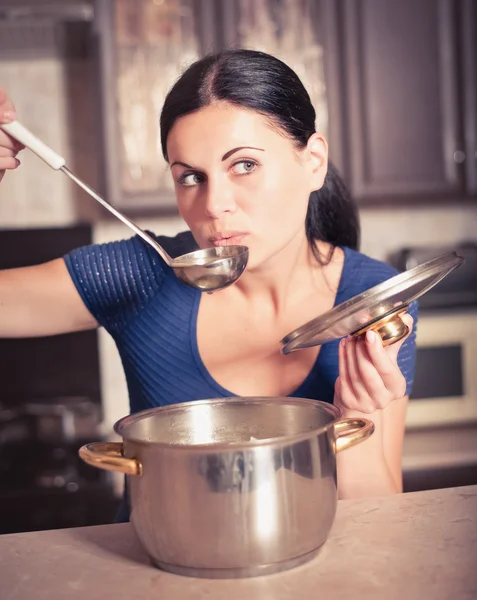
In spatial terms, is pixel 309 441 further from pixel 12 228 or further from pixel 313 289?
pixel 12 228

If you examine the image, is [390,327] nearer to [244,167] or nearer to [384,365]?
[384,365]

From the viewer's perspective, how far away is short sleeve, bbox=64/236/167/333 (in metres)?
1.30

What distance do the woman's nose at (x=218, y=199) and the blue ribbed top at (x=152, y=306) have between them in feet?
0.75

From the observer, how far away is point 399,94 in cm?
263

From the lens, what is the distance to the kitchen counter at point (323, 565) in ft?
2.15

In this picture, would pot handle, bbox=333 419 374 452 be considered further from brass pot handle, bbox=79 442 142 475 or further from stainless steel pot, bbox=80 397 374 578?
brass pot handle, bbox=79 442 142 475

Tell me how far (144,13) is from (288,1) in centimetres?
47

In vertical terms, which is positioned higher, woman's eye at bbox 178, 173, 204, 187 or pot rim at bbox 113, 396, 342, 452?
woman's eye at bbox 178, 173, 204, 187

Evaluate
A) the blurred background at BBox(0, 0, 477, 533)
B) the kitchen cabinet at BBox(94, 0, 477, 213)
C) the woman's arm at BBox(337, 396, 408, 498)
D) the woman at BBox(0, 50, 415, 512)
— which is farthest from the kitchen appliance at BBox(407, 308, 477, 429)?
the woman's arm at BBox(337, 396, 408, 498)

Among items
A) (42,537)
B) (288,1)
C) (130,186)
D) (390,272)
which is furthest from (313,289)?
(288,1)

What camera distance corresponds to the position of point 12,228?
2.81 meters

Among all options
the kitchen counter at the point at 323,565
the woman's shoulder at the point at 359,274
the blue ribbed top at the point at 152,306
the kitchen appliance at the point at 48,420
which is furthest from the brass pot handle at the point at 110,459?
Result: the kitchen appliance at the point at 48,420

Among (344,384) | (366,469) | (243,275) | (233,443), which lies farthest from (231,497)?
(243,275)

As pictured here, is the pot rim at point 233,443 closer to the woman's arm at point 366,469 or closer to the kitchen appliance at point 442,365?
the woman's arm at point 366,469
